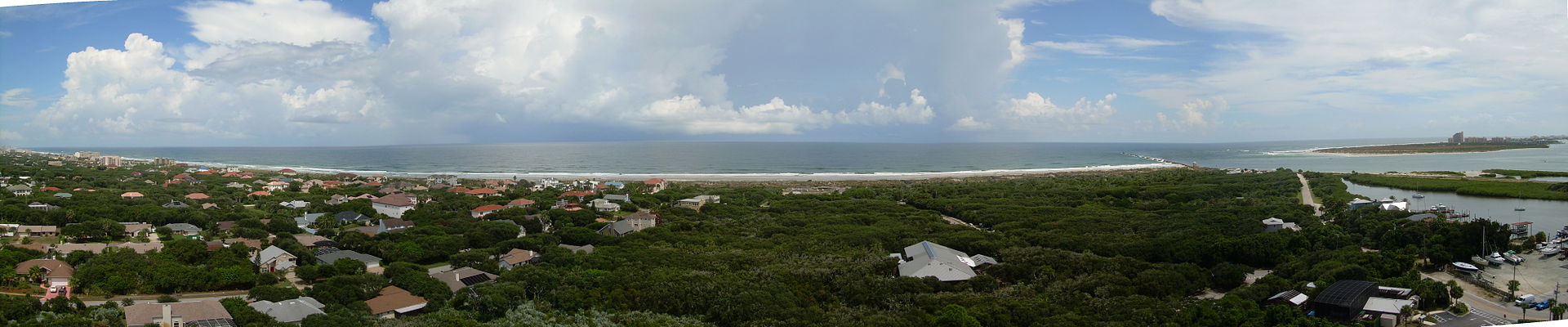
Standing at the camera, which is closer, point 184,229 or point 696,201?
point 184,229

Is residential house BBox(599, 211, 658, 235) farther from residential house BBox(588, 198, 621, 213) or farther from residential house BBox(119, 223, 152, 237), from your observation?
residential house BBox(119, 223, 152, 237)

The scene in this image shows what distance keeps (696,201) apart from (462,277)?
12.6 meters

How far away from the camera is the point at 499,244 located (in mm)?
14836

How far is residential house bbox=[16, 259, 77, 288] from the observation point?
35.3ft

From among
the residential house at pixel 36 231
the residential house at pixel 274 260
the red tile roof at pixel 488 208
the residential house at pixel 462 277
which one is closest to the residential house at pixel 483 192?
the red tile roof at pixel 488 208

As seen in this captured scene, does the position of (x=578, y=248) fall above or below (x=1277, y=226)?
below

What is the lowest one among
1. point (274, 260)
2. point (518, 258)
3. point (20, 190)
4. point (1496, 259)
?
point (518, 258)

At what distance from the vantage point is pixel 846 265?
12117mm

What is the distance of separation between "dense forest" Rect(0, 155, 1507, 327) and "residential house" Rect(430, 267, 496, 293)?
510 millimetres

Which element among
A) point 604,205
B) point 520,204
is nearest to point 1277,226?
point 604,205

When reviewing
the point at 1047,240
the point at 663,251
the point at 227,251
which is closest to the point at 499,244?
the point at 663,251

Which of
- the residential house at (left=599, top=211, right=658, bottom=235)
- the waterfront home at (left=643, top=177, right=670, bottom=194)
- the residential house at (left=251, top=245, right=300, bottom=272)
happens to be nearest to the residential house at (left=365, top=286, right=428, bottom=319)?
the residential house at (left=251, top=245, right=300, bottom=272)

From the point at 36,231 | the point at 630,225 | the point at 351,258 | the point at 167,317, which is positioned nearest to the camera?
the point at 167,317

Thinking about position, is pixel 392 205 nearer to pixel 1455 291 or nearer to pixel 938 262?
pixel 938 262
